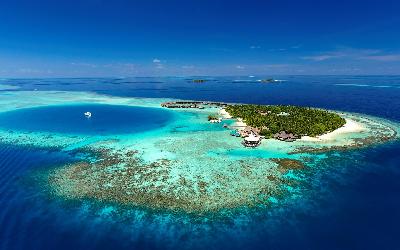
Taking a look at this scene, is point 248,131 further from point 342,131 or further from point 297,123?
point 342,131

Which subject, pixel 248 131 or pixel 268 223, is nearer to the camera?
pixel 268 223

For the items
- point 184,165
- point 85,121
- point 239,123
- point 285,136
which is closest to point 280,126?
point 285,136

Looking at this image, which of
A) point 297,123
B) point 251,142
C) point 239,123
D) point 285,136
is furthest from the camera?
point 239,123

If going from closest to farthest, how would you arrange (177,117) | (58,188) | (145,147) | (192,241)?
(192,241) < (58,188) < (145,147) < (177,117)

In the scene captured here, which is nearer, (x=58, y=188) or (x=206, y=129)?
(x=58, y=188)

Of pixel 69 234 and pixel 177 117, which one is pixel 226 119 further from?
pixel 69 234

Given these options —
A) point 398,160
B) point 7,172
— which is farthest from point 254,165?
point 7,172

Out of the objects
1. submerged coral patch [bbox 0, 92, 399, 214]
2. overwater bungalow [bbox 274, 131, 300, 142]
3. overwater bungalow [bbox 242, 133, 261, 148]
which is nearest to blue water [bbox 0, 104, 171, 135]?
submerged coral patch [bbox 0, 92, 399, 214]
